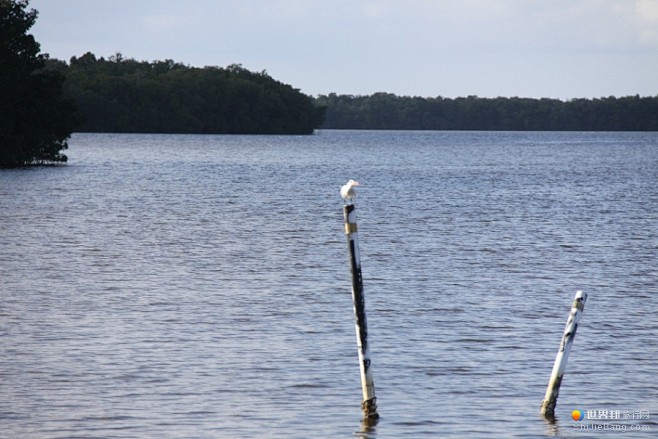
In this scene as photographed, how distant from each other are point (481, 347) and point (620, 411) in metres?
4.36

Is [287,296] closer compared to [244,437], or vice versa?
[244,437]

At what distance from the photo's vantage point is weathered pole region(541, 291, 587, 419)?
45.5 feet

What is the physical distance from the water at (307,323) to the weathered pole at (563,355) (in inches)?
10.7

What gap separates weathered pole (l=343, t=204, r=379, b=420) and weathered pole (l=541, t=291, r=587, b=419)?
7.19ft

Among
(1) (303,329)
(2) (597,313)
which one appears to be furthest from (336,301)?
Answer: (2) (597,313)

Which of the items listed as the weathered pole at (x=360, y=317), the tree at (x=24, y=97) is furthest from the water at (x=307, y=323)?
the tree at (x=24, y=97)

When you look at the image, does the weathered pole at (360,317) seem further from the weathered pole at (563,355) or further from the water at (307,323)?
the weathered pole at (563,355)

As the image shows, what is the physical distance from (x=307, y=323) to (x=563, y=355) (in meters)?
7.94

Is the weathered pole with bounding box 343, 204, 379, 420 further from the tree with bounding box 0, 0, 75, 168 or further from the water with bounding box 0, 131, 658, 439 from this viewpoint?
the tree with bounding box 0, 0, 75, 168

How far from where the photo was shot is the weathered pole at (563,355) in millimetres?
13875

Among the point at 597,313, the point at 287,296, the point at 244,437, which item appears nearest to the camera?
the point at 244,437

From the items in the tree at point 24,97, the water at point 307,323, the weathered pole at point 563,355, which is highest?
the tree at point 24,97

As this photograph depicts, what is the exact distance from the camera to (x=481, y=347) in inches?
746

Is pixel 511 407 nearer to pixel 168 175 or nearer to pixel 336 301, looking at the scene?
pixel 336 301
